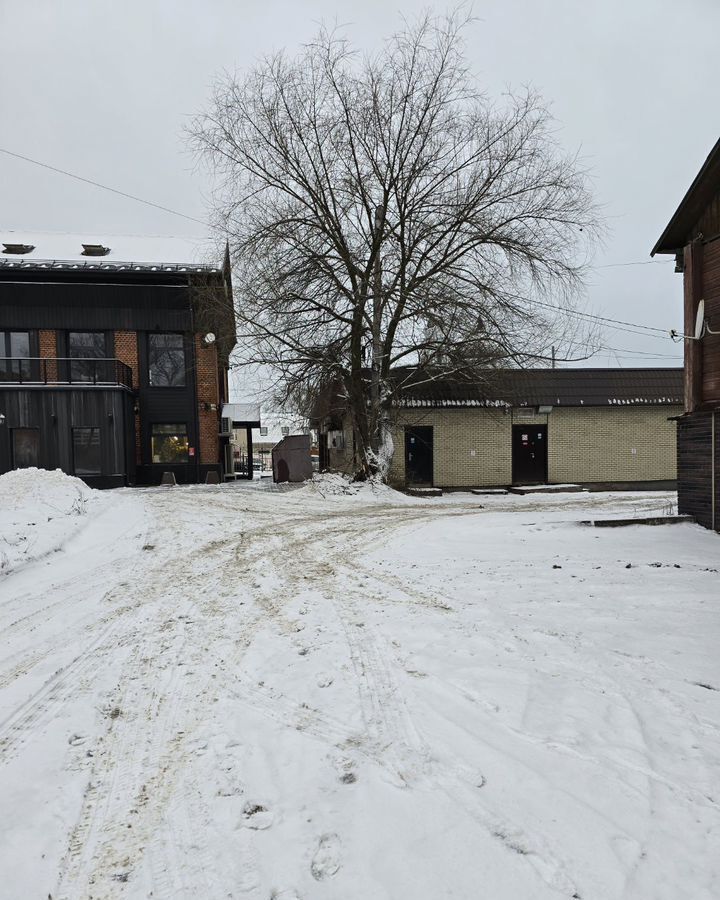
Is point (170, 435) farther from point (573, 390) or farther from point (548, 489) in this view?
point (573, 390)

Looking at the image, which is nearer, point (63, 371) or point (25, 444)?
point (25, 444)

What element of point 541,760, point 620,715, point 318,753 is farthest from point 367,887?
point 620,715

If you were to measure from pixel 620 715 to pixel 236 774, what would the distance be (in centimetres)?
203

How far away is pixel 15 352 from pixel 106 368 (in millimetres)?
4158

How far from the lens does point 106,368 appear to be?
81.5ft

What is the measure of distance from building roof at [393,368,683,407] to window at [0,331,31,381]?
16.5 m

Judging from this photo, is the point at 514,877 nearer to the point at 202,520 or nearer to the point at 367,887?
the point at 367,887

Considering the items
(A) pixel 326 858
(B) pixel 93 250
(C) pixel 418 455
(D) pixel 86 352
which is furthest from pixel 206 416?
(A) pixel 326 858

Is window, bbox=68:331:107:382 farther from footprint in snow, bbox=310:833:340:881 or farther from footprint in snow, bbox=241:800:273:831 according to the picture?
footprint in snow, bbox=310:833:340:881

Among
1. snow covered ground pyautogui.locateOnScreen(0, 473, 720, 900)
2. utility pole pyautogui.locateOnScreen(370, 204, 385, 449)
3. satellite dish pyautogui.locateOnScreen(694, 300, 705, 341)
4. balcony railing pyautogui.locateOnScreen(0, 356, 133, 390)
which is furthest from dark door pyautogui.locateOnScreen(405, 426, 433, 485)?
snow covered ground pyautogui.locateOnScreen(0, 473, 720, 900)

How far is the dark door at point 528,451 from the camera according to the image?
73.7 ft

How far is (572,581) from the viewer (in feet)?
20.1

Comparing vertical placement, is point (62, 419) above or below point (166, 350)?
below

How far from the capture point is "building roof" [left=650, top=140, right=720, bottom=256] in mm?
9312
